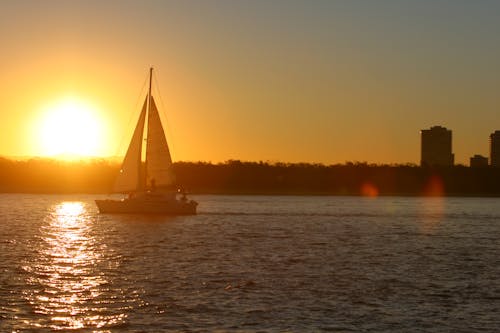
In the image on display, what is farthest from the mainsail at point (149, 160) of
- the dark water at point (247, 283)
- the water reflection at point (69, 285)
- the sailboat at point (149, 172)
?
the water reflection at point (69, 285)

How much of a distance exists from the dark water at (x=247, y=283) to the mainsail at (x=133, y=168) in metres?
20.5

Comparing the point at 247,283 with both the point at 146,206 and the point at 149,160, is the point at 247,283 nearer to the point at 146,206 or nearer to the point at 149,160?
the point at 146,206

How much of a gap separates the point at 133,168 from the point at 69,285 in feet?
159

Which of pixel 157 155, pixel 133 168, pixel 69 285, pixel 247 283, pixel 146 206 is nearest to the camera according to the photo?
pixel 69 285

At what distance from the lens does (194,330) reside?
22.8 m

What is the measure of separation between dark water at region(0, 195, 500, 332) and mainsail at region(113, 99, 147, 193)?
20516mm

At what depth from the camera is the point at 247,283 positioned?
3161 centimetres

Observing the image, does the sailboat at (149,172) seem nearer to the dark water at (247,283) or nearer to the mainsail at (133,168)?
the mainsail at (133,168)

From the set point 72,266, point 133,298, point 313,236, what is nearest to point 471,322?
point 133,298

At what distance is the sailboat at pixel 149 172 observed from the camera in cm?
7838

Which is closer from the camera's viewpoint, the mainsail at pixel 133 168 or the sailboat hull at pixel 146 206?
the sailboat hull at pixel 146 206

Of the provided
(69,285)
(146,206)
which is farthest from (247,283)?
(146,206)

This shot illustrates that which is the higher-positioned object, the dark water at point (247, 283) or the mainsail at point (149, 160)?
the mainsail at point (149, 160)

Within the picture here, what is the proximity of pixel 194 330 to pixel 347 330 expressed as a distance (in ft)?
13.3
